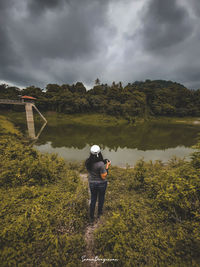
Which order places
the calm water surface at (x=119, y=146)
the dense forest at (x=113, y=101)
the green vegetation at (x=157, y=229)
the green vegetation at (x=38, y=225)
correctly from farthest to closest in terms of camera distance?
the dense forest at (x=113, y=101), the calm water surface at (x=119, y=146), the green vegetation at (x=157, y=229), the green vegetation at (x=38, y=225)

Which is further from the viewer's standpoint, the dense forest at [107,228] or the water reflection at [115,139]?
the water reflection at [115,139]

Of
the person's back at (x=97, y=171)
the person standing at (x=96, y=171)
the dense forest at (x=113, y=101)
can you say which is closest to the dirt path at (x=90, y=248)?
the person standing at (x=96, y=171)

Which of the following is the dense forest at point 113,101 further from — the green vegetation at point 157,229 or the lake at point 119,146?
the green vegetation at point 157,229

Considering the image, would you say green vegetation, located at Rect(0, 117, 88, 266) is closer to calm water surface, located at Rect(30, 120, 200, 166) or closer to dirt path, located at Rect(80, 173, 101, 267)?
dirt path, located at Rect(80, 173, 101, 267)

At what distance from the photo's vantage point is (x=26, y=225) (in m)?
2.28

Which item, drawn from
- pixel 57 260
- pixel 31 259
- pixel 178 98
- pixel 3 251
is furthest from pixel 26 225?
pixel 178 98

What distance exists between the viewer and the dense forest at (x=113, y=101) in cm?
4019

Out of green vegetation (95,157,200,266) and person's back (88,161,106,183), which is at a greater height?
person's back (88,161,106,183)

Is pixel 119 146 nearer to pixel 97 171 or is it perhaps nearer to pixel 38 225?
pixel 97 171

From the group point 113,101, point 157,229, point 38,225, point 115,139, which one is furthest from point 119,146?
point 113,101

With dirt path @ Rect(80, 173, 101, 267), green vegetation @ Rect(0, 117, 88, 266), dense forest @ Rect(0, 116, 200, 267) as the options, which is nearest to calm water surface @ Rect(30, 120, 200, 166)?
dense forest @ Rect(0, 116, 200, 267)

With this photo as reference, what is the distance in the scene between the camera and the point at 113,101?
41.8m

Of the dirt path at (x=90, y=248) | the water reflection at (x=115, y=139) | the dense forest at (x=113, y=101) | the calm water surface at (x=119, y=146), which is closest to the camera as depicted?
Answer: the dirt path at (x=90, y=248)

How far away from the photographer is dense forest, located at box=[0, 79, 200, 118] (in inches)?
1582
